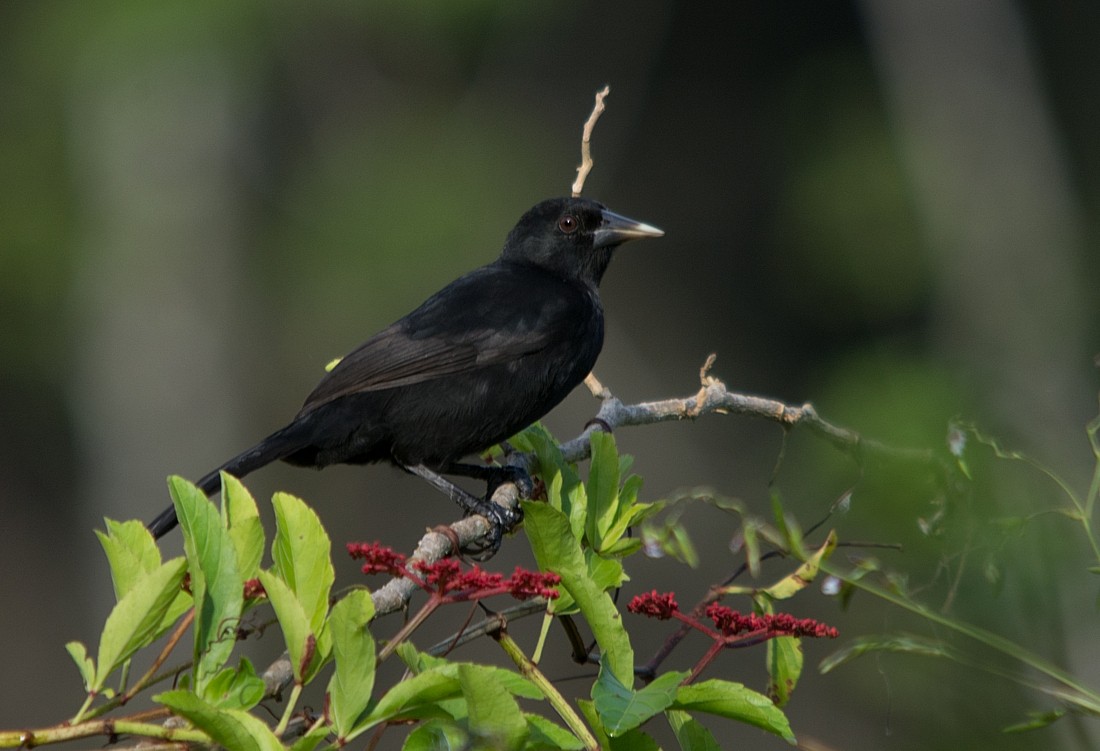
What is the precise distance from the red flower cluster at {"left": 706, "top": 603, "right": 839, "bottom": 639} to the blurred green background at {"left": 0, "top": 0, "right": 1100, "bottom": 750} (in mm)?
8586

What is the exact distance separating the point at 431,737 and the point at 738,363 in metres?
12.3

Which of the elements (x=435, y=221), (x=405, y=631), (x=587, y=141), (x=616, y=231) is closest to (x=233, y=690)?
(x=405, y=631)

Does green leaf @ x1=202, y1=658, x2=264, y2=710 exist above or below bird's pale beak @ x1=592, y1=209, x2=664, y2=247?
below

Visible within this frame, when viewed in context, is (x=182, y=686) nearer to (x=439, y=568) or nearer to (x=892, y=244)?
(x=439, y=568)

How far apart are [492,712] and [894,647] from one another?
0.76 metres

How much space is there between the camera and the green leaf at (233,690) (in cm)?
169

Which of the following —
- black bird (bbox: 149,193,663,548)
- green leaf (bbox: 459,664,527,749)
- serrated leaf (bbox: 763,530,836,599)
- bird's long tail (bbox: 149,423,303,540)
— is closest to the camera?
green leaf (bbox: 459,664,527,749)

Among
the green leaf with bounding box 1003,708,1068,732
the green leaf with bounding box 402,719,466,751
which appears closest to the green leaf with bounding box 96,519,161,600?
the green leaf with bounding box 402,719,466,751

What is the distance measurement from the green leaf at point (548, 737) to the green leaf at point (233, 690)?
354mm

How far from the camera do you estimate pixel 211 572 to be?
5.81 feet

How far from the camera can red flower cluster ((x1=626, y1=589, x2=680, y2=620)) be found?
1.95 m

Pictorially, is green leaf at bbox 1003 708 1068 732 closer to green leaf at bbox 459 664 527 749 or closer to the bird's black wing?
green leaf at bbox 459 664 527 749

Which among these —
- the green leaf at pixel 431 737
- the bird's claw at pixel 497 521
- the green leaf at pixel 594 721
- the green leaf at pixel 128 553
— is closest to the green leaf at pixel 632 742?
the green leaf at pixel 594 721

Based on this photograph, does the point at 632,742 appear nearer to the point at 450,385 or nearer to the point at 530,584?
the point at 530,584
